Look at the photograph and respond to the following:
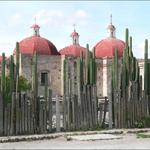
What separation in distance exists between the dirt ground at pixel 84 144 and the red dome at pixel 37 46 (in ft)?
98.6

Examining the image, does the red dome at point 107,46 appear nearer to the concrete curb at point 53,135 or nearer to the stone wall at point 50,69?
the stone wall at point 50,69

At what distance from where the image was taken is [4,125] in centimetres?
1642

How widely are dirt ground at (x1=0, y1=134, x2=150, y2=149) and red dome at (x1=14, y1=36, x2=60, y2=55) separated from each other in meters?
30.0

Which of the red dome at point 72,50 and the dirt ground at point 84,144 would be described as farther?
the red dome at point 72,50

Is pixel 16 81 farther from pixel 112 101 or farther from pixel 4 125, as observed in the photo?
pixel 112 101

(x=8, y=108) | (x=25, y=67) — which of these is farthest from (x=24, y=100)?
(x=25, y=67)

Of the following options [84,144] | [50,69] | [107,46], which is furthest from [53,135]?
[107,46]

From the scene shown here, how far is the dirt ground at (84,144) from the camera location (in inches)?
520

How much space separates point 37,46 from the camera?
1795 inches

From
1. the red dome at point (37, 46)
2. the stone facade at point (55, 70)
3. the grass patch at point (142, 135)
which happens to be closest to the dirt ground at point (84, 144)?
the grass patch at point (142, 135)

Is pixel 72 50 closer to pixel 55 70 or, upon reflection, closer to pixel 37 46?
pixel 37 46

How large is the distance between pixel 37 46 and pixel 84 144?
32.3 metres

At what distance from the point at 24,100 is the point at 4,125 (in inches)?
42.2

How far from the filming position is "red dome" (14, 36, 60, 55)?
45.1m
